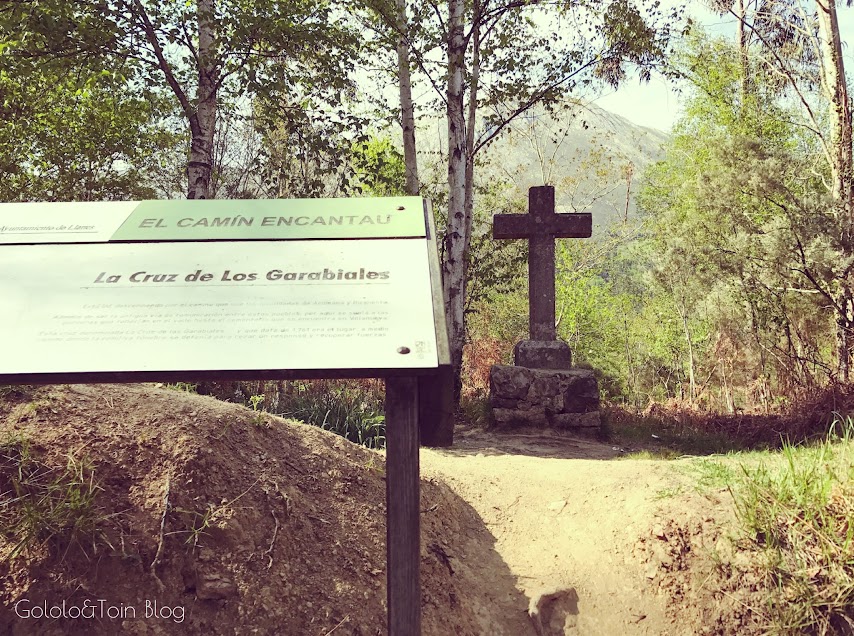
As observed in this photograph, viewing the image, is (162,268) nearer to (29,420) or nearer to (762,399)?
(29,420)

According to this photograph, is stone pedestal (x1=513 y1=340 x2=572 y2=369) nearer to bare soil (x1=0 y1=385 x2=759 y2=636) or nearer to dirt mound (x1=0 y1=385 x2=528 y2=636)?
bare soil (x1=0 y1=385 x2=759 y2=636)

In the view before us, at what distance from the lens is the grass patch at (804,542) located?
2.50 meters

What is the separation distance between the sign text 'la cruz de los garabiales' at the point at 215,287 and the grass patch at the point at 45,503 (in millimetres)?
1099

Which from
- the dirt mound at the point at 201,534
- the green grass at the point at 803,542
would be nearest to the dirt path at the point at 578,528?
the dirt mound at the point at 201,534

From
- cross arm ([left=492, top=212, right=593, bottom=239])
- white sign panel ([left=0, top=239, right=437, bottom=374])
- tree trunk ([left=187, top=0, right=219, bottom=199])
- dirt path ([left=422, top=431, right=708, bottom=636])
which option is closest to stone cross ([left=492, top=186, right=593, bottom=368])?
cross arm ([left=492, top=212, right=593, bottom=239])

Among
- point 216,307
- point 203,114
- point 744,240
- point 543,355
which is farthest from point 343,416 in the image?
point 744,240

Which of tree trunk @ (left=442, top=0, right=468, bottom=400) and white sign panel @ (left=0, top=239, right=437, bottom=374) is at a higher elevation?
tree trunk @ (left=442, top=0, right=468, bottom=400)

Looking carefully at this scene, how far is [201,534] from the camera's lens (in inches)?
106

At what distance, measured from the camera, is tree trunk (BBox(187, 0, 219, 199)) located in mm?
6727

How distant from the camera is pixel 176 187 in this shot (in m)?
15.9

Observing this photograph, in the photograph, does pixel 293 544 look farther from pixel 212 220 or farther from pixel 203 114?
pixel 203 114

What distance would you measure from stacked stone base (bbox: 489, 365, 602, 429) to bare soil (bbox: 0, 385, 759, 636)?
10.2 ft

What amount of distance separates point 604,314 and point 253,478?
17912 millimetres

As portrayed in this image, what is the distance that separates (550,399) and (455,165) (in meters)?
3.18
